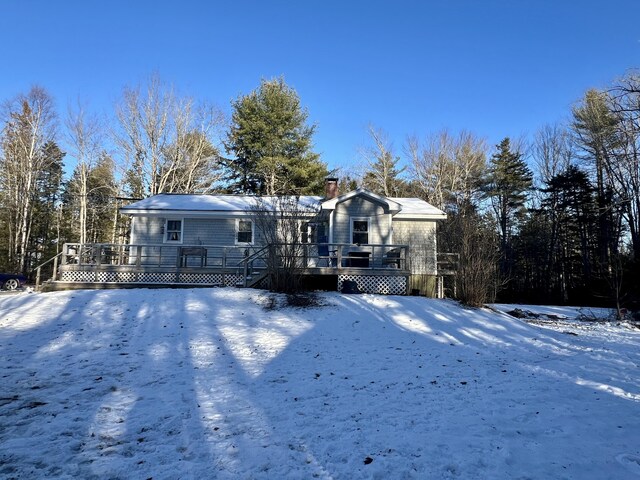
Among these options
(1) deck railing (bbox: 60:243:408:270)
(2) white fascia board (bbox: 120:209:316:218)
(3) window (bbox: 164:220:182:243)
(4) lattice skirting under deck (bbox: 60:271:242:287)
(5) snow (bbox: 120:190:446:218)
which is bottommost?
(4) lattice skirting under deck (bbox: 60:271:242:287)

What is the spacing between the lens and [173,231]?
1823 cm

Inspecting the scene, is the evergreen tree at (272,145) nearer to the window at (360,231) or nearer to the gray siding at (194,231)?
the gray siding at (194,231)

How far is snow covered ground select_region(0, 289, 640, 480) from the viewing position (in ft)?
10.7

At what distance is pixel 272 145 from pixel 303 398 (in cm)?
2804

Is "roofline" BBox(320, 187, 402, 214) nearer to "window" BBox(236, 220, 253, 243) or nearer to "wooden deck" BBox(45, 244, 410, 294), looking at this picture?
"wooden deck" BBox(45, 244, 410, 294)

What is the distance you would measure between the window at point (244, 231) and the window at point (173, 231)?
2.73 meters

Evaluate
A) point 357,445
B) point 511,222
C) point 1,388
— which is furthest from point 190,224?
→ point 511,222

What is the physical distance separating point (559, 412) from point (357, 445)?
262cm

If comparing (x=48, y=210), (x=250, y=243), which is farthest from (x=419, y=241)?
(x=48, y=210)

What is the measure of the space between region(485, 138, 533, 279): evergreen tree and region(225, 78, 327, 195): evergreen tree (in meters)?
15.3

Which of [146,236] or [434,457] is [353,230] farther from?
[434,457]

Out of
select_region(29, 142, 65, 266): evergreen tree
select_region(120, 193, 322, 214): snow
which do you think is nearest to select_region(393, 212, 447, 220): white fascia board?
select_region(120, 193, 322, 214): snow

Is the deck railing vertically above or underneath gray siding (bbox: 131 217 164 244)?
underneath

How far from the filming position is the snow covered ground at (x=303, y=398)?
3.26 meters
